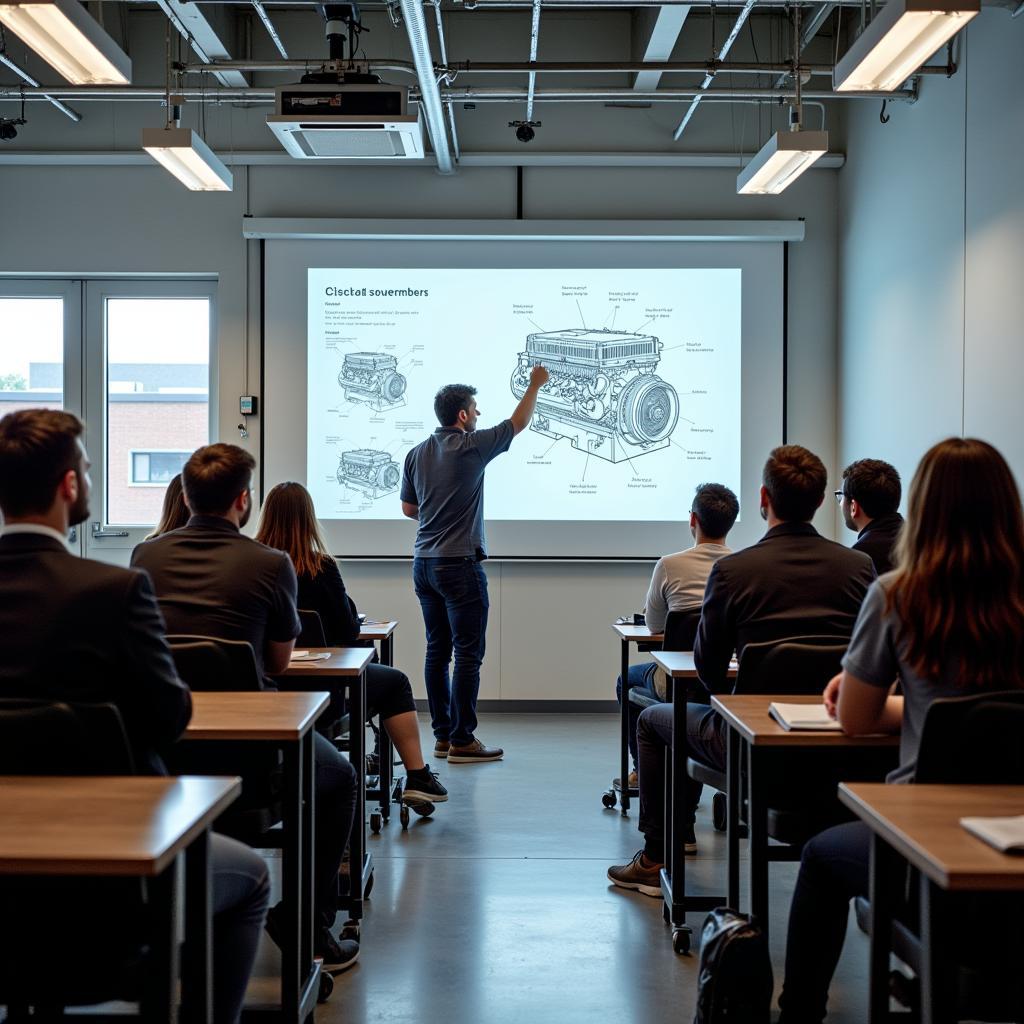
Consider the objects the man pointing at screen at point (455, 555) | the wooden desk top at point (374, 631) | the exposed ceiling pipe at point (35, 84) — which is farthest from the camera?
the exposed ceiling pipe at point (35, 84)

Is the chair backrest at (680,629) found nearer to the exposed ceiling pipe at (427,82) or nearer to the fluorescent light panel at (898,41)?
the fluorescent light panel at (898,41)

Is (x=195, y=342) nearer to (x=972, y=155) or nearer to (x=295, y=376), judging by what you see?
(x=295, y=376)

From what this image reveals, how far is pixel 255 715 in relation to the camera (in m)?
2.22

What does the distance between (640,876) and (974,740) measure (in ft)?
6.26

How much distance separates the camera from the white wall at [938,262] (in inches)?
171

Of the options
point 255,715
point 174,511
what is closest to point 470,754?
point 174,511

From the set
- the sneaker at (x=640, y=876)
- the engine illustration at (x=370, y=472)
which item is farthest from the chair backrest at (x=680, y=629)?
the engine illustration at (x=370, y=472)

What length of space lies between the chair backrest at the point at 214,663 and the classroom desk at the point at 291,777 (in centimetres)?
4

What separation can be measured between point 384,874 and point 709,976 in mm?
1706

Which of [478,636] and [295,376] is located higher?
[295,376]

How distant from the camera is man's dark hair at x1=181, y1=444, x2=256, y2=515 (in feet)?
8.81

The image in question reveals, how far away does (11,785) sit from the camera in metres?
1.68

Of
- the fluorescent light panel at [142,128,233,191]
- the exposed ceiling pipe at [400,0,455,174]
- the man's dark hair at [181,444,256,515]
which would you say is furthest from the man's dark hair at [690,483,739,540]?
the fluorescent light panel at [142,128,233,191]

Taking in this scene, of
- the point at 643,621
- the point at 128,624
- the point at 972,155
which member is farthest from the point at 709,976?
the point at 972,155
